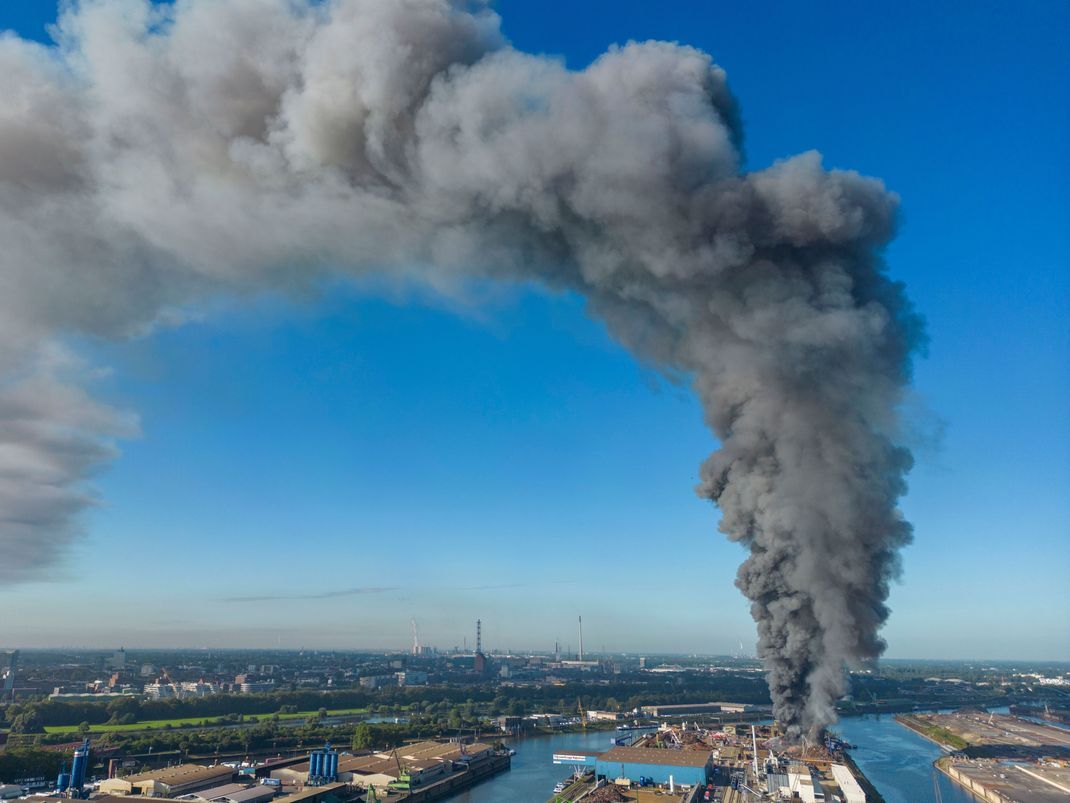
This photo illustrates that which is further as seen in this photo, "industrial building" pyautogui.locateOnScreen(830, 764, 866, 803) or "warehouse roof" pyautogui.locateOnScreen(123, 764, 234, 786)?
"warehouse roof" pyautogui.locateOnScreen(123, 764, 234, 786)

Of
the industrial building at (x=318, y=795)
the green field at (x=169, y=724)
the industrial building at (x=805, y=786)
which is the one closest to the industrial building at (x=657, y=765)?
the industrial building at (x=805, y=786)

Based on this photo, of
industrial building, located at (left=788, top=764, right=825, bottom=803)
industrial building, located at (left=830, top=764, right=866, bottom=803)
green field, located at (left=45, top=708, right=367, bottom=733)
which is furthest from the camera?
green field, located at (left=45, top=708, right=367, bottom=733)

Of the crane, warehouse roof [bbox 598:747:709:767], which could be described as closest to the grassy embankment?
the crane

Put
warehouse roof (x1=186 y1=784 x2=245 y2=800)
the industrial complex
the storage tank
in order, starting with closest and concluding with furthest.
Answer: the industrial complex → warehouse roof (x1=186 y1=784 x2=245 y2=800) → the storage tank

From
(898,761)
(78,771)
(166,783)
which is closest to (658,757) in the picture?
(166,783)

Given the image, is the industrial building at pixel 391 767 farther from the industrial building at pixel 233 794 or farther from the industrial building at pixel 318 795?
the industrial building at pixel 233 794

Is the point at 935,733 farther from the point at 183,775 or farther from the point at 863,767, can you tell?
the point at 183,775

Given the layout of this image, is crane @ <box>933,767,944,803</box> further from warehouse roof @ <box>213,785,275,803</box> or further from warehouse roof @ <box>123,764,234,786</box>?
warehouse roof @ <box>123,764,234,786</box>
